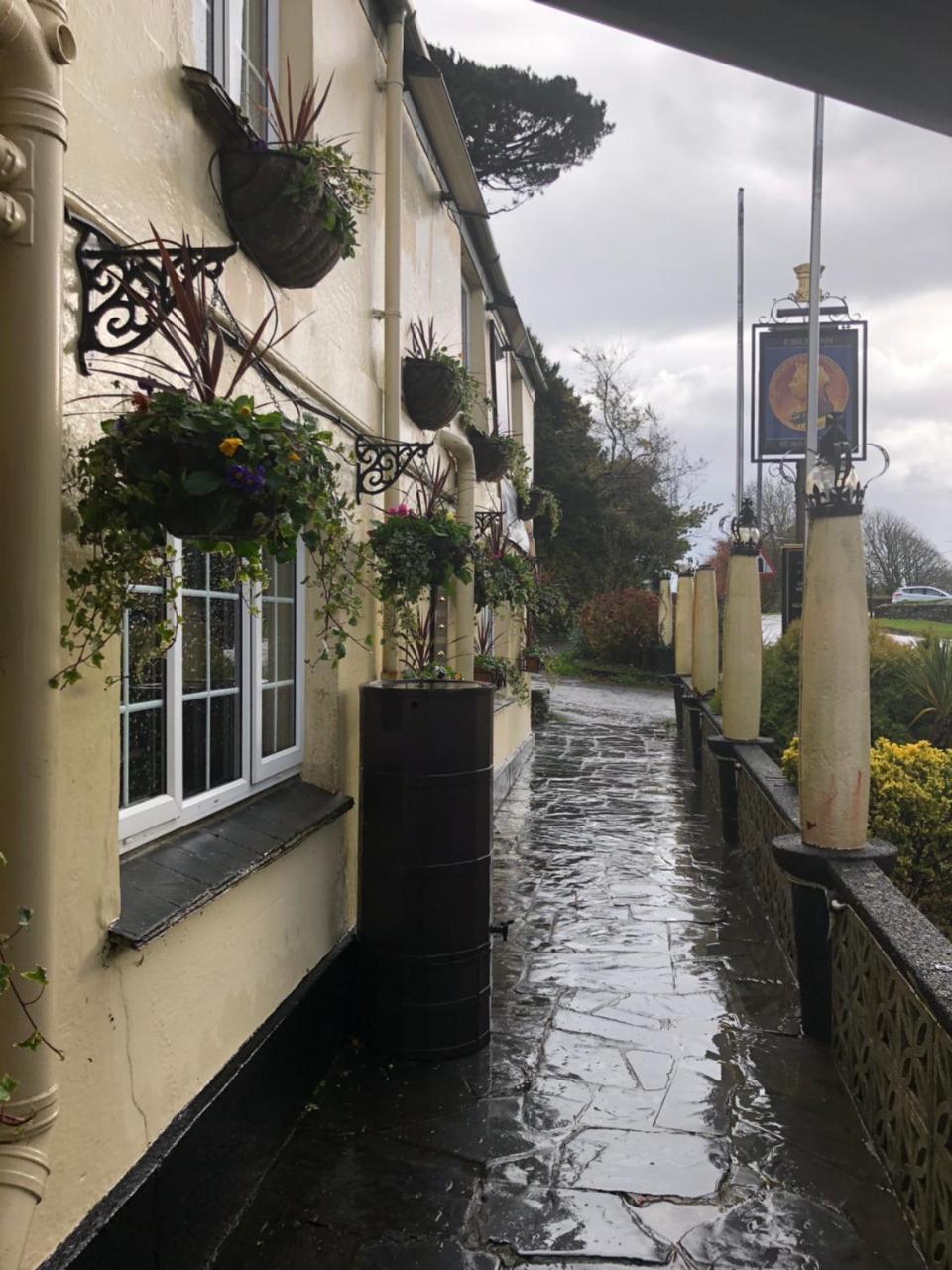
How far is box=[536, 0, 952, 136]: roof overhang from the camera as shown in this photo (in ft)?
2.21

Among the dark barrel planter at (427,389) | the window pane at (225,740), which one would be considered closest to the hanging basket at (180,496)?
the window pane at (225,740)

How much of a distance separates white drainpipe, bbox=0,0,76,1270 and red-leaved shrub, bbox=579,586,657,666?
2577cm

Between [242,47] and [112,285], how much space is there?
2.16 meters

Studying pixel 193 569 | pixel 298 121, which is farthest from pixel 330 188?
pixel 193 569

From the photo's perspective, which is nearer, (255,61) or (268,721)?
(255,61)

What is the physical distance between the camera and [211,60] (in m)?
3.66

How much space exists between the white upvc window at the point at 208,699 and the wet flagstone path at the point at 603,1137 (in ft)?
4.39

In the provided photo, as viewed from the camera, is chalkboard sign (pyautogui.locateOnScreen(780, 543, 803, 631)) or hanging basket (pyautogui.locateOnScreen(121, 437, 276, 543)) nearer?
hanging basket (pyautogui.locateOnScreen(121, 437, 276, 543))

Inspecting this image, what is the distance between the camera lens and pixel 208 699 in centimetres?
374

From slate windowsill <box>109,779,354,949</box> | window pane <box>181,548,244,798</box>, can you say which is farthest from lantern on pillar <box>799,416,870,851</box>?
window pane <box>181,548,244,798</box>

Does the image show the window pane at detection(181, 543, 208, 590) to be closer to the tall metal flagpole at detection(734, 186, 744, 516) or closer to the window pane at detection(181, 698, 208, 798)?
the window pane at detection(181, 698, 208, 798)

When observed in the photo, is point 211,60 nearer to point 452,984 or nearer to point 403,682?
point 403,682

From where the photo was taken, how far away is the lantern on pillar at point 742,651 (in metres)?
8.37

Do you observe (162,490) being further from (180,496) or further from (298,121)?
(298,121)
